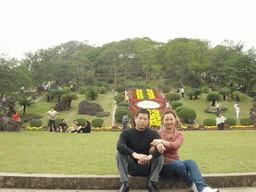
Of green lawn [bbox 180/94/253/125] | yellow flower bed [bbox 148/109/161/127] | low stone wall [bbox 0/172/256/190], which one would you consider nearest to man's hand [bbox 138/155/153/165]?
low stone wall [bbox 0/172/256/190]

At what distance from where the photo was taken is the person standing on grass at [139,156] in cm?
323

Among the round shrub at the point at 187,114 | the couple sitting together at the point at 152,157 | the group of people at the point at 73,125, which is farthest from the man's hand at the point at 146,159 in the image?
the round shrub at the point at 187,114

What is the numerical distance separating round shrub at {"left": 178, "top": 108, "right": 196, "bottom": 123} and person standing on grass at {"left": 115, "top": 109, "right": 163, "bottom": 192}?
59.7ft

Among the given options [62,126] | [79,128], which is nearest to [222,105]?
[79,128]

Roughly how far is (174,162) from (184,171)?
0.19 meters

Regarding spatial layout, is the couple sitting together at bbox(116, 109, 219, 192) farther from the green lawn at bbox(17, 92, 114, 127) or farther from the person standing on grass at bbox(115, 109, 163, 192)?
the green lawn at bbox(17, 92, 114, 127)

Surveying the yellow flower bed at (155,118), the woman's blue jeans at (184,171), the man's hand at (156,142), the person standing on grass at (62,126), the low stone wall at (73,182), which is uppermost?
the man's hand at (156,142)

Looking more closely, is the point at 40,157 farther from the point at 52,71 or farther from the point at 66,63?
the point at 66,63

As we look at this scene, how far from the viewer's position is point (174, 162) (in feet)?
11.3

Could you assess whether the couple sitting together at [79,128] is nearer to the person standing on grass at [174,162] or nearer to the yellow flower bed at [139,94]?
the person standing on grass at [174,162]

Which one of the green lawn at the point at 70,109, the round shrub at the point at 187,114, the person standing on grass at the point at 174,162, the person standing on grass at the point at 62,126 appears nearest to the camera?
the person standing on grass at the point at 174,162

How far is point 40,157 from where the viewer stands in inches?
193

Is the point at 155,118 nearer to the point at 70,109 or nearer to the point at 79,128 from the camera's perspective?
the point at 79,128

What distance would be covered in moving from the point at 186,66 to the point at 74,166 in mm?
38660
